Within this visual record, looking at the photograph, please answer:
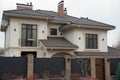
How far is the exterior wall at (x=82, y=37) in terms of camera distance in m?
24.9

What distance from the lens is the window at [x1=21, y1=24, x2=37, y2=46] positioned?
75.7 ft

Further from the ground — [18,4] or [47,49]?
[18,4]

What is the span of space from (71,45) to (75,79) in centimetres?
684

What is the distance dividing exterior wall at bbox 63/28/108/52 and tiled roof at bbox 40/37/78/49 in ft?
2.62

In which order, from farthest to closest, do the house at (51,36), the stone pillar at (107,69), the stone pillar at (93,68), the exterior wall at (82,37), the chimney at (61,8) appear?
the chimney at (61,8) → the exterior wall at (82,37) → the house at (51,36) → the stone pillar at (107,69) → the stone pillar at (93,68)

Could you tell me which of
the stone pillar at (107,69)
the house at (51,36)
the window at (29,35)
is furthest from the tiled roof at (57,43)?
the stone pillar at (107,69)

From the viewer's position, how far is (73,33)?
25.0 m

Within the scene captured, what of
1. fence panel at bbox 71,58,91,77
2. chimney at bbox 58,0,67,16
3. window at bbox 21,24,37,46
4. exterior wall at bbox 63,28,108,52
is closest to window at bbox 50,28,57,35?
exterior wall at bbox 63,28,108,52

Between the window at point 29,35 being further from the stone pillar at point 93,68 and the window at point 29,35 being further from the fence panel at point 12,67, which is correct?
the stone pillar at point 93,68

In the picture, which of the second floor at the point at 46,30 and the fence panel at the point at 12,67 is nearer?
the fence panel at the point at 12,67

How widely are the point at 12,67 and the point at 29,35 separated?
310 inches

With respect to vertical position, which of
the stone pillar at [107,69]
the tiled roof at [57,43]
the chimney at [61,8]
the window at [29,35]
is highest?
the chimney at [61,8]

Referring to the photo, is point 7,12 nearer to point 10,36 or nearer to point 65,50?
point 10,36

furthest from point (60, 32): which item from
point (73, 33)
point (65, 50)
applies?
point (65, 50)
